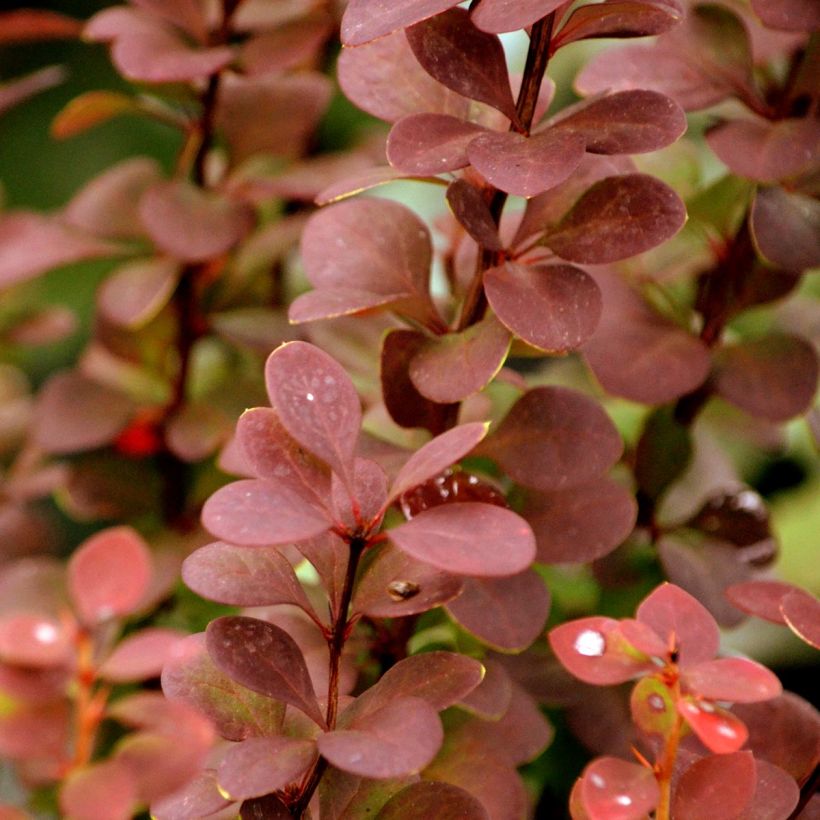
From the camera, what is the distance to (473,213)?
45 cm

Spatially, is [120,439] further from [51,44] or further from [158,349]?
[51,44]

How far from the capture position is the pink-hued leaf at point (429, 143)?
440 mm

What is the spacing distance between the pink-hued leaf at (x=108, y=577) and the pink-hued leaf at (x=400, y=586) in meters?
0.09

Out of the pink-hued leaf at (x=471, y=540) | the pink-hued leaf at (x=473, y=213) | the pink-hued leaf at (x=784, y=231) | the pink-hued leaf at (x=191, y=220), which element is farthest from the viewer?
the pink-hued leaf at (x=191, y=220)

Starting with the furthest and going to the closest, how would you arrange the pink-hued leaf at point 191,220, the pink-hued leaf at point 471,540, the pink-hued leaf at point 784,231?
1. the pink-hued leaf at point 191,220
2. the pink-hued leaf at point 784,231
3. the pink-hued leaf at point 471,540

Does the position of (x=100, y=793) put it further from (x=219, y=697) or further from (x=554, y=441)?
(x=554, y=441)

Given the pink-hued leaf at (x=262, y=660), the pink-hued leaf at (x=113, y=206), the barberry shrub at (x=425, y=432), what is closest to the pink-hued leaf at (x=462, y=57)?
the barberry shrub at (x=425, y=432)

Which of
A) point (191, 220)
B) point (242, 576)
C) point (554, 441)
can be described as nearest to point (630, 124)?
point (554, 441)

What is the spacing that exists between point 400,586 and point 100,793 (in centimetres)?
13

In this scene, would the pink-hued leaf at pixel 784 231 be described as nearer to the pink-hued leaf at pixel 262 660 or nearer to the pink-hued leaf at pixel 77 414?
the pink-hued leaf at pixel 262 660

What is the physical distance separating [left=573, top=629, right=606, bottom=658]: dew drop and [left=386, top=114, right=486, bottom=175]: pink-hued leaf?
19 centimetres

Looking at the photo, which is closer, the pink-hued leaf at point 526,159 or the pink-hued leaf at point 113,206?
the pink-hued leaf at point 526,159

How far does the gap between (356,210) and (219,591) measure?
23 cm

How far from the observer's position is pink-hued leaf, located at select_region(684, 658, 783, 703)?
13.6 inches
